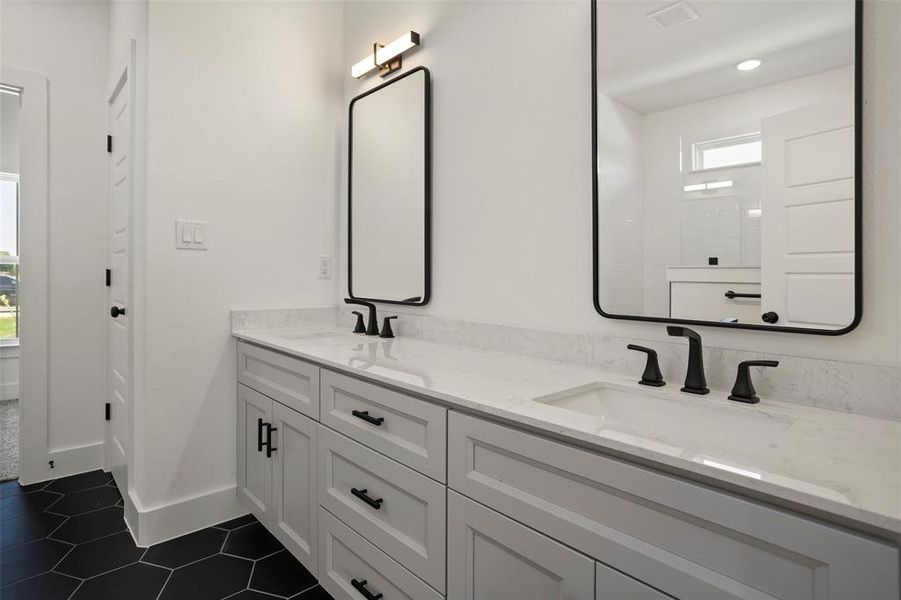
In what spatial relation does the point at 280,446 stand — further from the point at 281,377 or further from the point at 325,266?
the point at 325,266

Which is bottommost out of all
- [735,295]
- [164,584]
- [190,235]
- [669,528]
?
[164,584]

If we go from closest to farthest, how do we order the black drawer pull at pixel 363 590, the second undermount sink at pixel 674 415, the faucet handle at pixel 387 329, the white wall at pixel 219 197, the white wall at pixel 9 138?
the second undermount sink at pixel 674 415 → the black drawer pull at pixel 363 590 → the white wall at pixel 219 197 → the faucet handle at pixel 387 329 → the white wall at pixel 9 138

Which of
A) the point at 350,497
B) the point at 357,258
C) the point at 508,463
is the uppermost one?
the point at 357,258

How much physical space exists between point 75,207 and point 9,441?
177cm

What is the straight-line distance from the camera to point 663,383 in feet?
4.00

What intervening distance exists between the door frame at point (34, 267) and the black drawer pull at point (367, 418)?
214cm

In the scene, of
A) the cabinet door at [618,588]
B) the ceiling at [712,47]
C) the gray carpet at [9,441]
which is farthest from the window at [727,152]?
the gray carpet at [9,441]

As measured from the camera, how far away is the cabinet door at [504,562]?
33.6 inches

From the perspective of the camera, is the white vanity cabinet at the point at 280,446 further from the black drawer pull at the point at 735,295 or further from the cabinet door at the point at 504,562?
the black drawer pull at the point at 735,295

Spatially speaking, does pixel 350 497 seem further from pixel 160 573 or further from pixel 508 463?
pixel 160 573

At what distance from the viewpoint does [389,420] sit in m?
1.27

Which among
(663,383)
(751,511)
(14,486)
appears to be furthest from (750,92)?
(14,486)

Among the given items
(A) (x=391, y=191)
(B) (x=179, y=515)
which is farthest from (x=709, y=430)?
(B) (x=179, y=515)

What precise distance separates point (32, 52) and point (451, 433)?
9.84 ft
